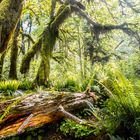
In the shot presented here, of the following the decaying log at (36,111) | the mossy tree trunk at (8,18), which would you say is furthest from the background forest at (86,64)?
the decaying log at (36,111)

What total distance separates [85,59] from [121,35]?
3853 mm

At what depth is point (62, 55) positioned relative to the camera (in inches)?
497

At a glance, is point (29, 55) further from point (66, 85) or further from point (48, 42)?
point (66, 85)

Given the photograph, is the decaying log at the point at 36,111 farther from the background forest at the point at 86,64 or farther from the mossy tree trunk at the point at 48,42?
the mossy tree trunk at the point at 48,42

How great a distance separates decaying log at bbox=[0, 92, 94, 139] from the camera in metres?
3.92

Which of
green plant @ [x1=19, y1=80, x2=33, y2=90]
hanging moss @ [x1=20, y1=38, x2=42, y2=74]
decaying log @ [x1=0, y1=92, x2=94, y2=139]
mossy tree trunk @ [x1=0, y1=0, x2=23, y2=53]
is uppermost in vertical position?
mossy tree trunk @ [x1=0, y1=0, x2=23, y2=53]

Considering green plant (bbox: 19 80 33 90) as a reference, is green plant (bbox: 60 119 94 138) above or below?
above

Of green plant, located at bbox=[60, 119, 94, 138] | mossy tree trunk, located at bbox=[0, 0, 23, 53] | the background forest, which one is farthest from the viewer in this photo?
mossy tree trunk, located at bbox=[0, 0, 23, 53]

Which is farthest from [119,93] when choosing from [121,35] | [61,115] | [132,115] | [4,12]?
[121,35]

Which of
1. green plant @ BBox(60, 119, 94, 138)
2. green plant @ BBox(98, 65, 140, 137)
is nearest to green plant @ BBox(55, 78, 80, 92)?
green plant @ BBox(60, 119, 94, 138)

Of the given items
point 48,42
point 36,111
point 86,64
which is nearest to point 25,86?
point 48,42

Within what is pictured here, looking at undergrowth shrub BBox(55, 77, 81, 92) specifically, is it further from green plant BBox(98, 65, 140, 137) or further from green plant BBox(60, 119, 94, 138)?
green plant BBox(98, 65, 140, 137)

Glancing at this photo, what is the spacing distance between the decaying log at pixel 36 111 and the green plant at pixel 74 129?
0.33ft

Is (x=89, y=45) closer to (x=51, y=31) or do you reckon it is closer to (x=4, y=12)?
(x=51, y=31)
